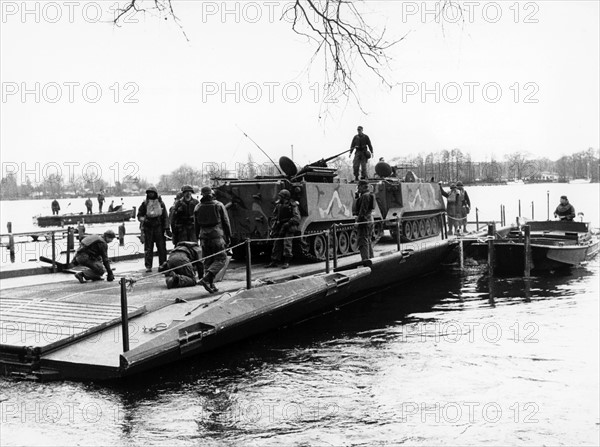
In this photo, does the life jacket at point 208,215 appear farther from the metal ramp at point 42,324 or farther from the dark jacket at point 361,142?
the dark jacket at point 361,142

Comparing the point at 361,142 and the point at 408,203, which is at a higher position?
the point at 361,142

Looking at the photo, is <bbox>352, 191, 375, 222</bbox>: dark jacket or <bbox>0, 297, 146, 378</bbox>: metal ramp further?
<bbox>352, 191, 375, 222</bbox>: dark jacket

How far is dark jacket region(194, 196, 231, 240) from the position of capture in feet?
37.7

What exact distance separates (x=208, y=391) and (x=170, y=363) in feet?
3.13

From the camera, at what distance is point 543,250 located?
20125 millimetres

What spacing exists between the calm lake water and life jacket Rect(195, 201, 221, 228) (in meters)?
2.06

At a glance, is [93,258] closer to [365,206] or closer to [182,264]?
[182,264]

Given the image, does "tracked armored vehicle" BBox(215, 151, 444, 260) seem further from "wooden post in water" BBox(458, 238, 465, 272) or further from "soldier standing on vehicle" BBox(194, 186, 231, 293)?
"wooden post in water" BBox(458, 238, 465, 272)

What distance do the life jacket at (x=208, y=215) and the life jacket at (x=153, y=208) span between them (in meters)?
2.74

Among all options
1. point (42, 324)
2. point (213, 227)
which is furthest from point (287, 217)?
point (42, 324)

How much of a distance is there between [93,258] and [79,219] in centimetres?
3825

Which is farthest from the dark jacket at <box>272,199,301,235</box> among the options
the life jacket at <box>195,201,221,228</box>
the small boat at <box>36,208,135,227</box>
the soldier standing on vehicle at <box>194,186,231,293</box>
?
the small boat at <box>36,208,135,227</box>

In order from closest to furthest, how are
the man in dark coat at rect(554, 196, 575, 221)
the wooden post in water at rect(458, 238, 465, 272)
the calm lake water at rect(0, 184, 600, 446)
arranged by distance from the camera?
1. the calm lake water at rect(0, 184, 600, 446)
2. the wooden post in water at rect(458, 238, 465, 272)
3. the man in dark coat at rect(554, 196, 575, 221)

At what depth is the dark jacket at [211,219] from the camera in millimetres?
11500
